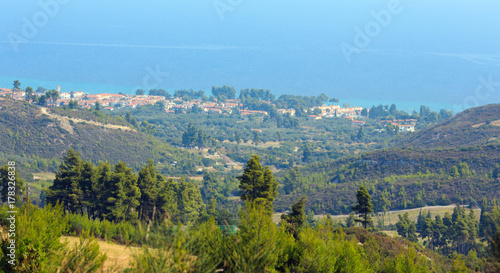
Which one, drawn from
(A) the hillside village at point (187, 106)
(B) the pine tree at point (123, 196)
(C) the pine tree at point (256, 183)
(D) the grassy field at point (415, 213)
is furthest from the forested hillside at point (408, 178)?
(A) the hillside village at point (187, 106)

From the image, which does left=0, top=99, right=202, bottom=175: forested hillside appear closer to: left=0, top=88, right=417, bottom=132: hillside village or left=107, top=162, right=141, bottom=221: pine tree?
left=107, top=162, right=141, bottom=221: pine tree

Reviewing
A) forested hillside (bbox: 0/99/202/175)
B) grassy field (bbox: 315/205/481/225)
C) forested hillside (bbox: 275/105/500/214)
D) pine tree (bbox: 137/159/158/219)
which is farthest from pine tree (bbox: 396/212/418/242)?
forested hillside (bbox: 0/99/202/175)

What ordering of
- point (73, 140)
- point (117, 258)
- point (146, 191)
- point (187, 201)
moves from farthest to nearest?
point (73, 140) < point (187, 201) < point (146, 191) < point (117, 258)

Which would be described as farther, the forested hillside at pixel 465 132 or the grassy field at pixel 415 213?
the forested hillside at pixel 465 132

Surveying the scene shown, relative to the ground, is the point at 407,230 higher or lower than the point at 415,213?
lower

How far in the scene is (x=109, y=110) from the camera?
139 m

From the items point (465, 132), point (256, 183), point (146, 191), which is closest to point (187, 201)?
point (146, 191)

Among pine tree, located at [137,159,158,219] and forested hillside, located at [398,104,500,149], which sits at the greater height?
forested hillside, located at [398,104,500,149]

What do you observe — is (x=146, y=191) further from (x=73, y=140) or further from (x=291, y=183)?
(x=73, y=140)

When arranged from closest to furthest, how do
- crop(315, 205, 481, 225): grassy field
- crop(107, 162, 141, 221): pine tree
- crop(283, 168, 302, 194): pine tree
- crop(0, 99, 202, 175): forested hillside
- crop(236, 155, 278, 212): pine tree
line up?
crop(236, 155, 278, 212): pine tree
crop(107, 162, 141, 221): pine tree
crop(315, 205, 481, 225): grassy field
crop(283, 168, 302, 194): pine tree
crop(0, 99, 202, 175): forested hillside

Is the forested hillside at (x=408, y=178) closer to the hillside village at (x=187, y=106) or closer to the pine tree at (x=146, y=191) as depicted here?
the pine tree at (x=146, y=191)

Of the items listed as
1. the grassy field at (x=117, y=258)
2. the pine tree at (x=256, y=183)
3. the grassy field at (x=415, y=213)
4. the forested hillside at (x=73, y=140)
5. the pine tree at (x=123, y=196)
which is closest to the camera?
the grassy field at (x=117, y=258)

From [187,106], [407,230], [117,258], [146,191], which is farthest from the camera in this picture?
[187,106]

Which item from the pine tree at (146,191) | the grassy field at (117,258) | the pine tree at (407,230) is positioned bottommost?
the pine tree at (407,230)
